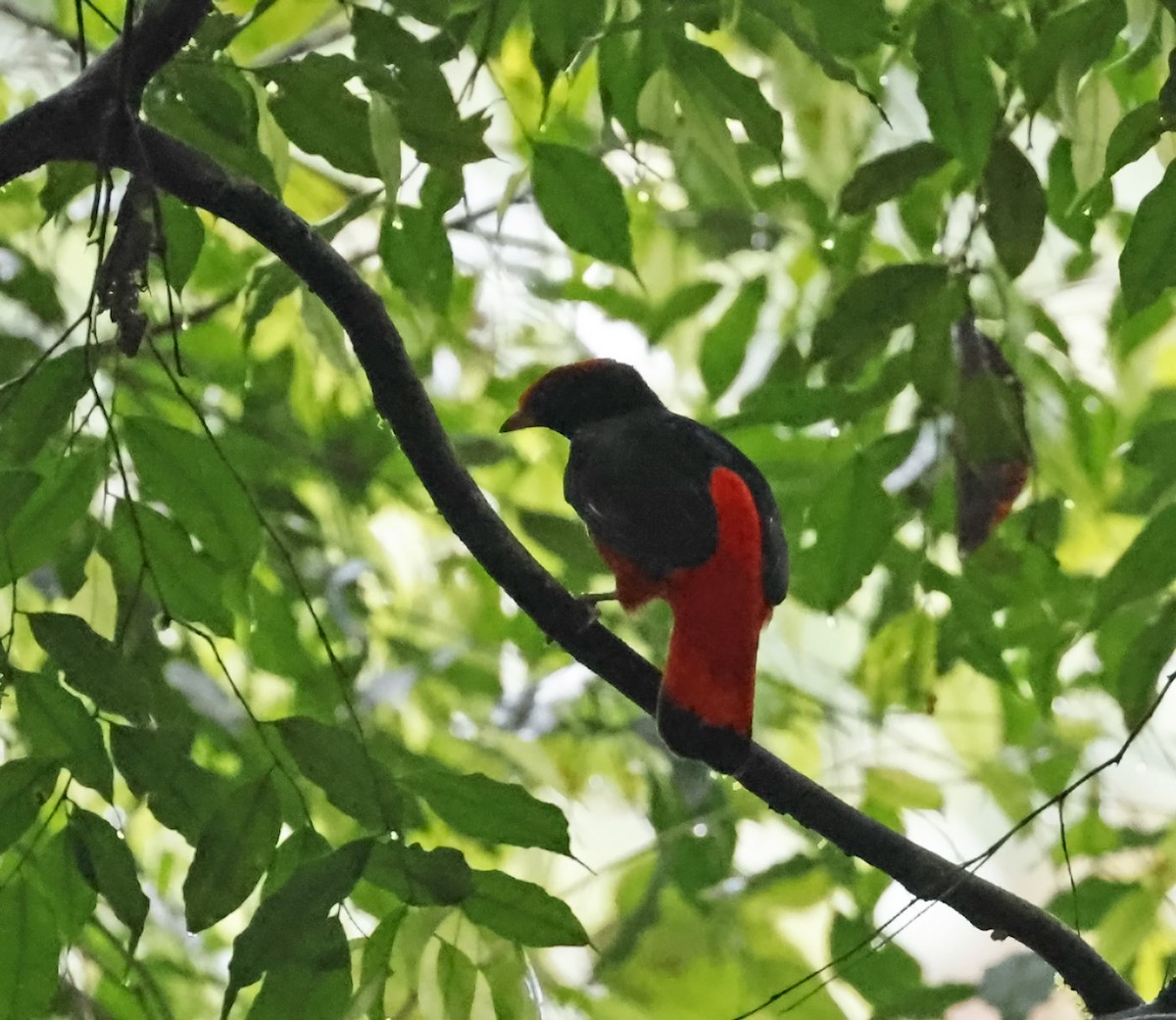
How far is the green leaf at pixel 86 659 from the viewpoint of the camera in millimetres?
936

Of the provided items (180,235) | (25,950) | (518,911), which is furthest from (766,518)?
(25,950)

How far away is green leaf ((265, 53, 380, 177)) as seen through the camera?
93 centimetres

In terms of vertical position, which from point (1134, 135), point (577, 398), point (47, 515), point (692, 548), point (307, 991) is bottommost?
point (307, 991)

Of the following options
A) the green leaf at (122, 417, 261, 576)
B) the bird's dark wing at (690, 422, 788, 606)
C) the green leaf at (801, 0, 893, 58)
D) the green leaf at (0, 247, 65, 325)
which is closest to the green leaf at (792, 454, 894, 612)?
the bird's dark wing at (690, 422, 788, 606)

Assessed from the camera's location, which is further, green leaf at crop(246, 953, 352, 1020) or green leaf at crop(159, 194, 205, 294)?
green leaf at crop(159, 194, 205, 294)

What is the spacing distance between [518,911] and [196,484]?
380 mm

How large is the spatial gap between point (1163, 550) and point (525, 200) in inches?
37.3

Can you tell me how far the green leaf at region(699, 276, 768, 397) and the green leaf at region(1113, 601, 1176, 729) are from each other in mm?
527

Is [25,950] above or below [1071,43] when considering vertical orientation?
below

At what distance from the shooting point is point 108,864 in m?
0.94

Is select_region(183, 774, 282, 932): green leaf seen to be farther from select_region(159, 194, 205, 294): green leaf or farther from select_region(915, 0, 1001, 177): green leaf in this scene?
select_region(915, 0, 1001, 177): green leaf

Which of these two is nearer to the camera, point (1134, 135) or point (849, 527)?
point (1134, 135)

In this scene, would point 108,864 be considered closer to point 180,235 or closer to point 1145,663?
point 180,235

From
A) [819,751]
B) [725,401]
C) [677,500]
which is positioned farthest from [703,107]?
[819,751]
